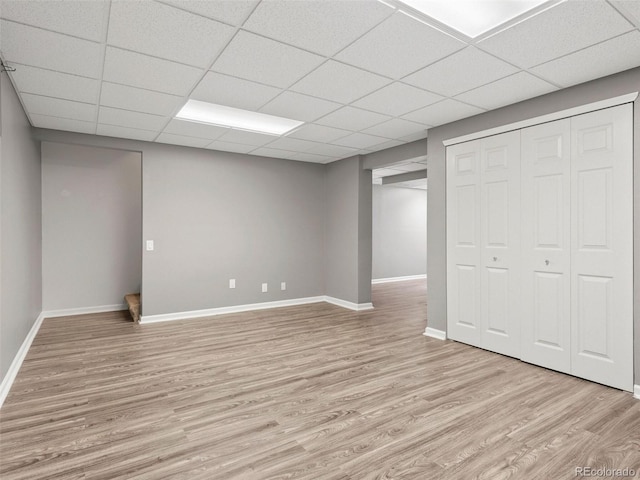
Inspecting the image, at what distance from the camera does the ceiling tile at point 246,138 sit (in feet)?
14.9

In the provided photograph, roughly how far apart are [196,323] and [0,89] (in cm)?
331

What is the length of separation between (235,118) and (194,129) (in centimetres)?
51

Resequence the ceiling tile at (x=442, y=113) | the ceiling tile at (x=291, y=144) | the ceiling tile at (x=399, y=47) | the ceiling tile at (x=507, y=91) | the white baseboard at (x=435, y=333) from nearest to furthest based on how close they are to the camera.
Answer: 1. the ceiling tile at (x=399, y=47)
2. the ceiling tile at (x=507, y=91)
3. the ceiling tile at (x=442, y=113)
4. the white baseboard at (x=435, y=333)
5. the ceiling tile at (x=291, y=144)

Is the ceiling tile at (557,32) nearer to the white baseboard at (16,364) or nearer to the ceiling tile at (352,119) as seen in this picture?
the ceiling tile at (352,119)

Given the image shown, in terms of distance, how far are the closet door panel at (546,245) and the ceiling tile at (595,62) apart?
40cm

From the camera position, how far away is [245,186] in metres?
5.80

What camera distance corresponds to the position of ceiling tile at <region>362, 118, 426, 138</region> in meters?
4.06

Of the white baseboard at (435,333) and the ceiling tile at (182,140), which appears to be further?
the ceiling tile at (182,140)

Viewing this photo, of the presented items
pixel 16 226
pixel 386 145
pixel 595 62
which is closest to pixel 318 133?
pixel 386 145

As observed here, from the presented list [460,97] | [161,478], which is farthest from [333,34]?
[161,478]

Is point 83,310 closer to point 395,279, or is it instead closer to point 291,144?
point 291,144

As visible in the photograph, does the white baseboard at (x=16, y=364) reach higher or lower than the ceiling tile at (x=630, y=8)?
lower

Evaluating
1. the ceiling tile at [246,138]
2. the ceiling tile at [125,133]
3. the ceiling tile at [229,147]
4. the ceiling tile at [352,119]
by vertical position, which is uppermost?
the ceiling tile at [229,147]

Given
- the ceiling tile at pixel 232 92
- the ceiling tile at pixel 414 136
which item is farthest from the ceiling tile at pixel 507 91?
the ceiling tile at pixel 232 92
